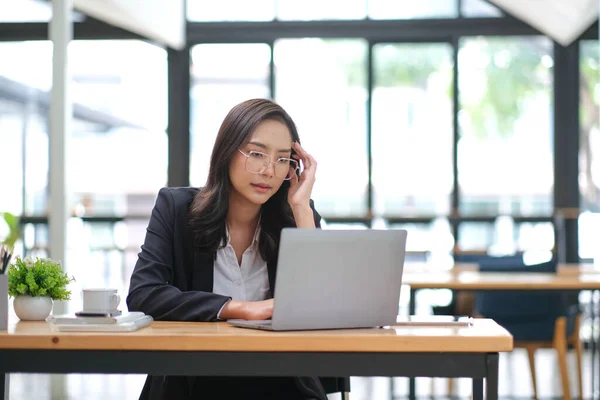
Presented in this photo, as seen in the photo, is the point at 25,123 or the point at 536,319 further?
the point at 25,123

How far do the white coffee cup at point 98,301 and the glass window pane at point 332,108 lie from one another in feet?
20.1

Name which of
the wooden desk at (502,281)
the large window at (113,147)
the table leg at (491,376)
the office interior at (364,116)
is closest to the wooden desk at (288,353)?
the table leg at (491,376)

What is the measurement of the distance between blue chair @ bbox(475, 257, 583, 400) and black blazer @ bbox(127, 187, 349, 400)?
2.41m

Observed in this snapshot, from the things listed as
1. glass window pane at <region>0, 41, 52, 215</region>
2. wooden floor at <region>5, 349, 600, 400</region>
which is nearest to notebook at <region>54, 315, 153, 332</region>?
wooden floor at <region>5, 349, 600, 400</region>

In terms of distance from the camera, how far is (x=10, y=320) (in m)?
2.16

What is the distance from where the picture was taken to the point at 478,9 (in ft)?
26.1

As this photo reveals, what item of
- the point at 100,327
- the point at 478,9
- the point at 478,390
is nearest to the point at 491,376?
the point at 478,390

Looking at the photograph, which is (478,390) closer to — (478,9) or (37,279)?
(37,279)

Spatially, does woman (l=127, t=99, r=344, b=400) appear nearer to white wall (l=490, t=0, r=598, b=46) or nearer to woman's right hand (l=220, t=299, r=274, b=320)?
woman's right hand (l=220, t=299, r=274, b=320)

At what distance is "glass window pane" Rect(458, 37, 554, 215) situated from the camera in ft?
26.0

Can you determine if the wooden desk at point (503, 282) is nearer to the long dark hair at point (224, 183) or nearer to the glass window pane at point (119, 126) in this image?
the long dark hair at point (224, 183)

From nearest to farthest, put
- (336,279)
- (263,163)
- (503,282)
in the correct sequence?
(336,279) < (263,163) < (503,282)

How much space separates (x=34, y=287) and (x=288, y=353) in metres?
0.70

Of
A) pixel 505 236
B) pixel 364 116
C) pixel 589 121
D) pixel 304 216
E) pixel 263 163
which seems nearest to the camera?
pixel 263 163
